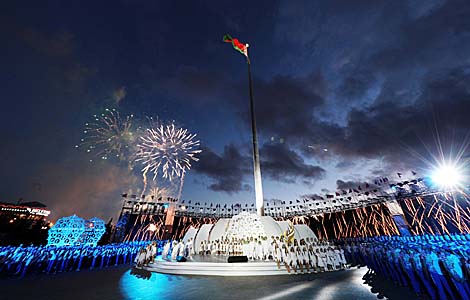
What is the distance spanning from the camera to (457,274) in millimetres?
Answer: 6059

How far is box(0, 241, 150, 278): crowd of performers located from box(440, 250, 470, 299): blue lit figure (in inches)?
879

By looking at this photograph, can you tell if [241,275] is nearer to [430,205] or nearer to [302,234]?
[302,234]

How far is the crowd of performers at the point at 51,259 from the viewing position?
Answer: 1295 cm

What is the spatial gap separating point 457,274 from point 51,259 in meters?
22.6

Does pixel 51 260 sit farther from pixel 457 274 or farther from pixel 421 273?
pixel 457 274

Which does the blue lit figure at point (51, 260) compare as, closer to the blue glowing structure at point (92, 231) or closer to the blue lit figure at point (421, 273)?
the blue glowing structure at point (92, 231)

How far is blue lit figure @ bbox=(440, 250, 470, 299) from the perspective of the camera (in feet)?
19.3

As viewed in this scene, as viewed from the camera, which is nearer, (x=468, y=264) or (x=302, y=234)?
(x=468, y=264)

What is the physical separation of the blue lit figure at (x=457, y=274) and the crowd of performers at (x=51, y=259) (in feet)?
73.2

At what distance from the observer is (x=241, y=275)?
12.5 metres

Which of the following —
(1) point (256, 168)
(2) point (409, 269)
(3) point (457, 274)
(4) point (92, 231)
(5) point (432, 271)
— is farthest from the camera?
(1) point (256, 168)

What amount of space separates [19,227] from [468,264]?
210 ft

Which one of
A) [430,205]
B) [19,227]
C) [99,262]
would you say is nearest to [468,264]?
[99,262]

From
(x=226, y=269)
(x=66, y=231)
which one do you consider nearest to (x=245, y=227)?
(x=226, y=269)
